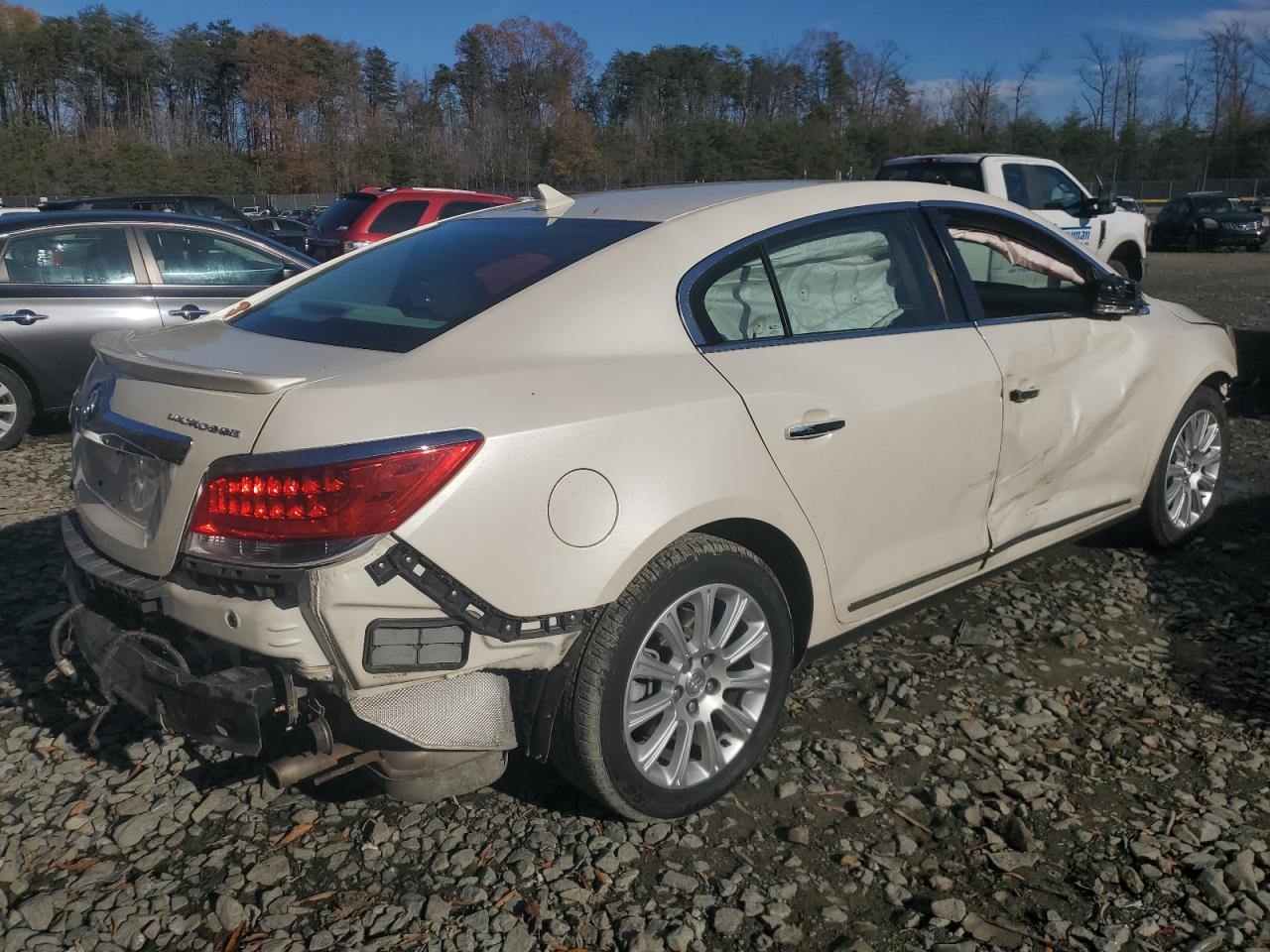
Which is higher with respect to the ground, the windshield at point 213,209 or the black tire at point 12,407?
the windshield at point 213,209

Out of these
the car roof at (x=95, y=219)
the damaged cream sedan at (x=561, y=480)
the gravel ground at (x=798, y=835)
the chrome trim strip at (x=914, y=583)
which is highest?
the car roof at (x=95, y=219)

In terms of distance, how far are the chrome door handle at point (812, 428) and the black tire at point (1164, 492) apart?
7.21 ft

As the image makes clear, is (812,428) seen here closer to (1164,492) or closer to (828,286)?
(828,286)

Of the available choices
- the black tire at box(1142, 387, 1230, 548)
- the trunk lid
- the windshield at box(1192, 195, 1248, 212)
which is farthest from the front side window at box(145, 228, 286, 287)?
the windshield at box(1192, 195, 1248, 212)

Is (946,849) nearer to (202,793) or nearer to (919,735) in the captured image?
(919,735)

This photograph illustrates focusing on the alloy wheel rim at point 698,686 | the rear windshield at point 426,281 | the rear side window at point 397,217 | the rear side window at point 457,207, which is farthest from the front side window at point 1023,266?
the rear side window at point 457,207

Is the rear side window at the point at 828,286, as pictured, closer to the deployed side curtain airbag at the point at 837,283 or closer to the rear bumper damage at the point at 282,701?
the deployed side curtain airbag at the point at 837,283

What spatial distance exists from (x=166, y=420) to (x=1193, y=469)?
434 cm

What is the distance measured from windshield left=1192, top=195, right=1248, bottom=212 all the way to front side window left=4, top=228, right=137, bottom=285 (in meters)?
28.9

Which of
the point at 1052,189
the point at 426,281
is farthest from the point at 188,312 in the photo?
the point at 1052,189

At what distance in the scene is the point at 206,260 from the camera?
8016 millimetres

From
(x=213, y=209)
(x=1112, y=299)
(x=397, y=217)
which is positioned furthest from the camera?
(x=213, y=209)

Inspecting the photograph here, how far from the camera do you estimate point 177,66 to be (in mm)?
82250

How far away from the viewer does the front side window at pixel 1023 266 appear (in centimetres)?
396
